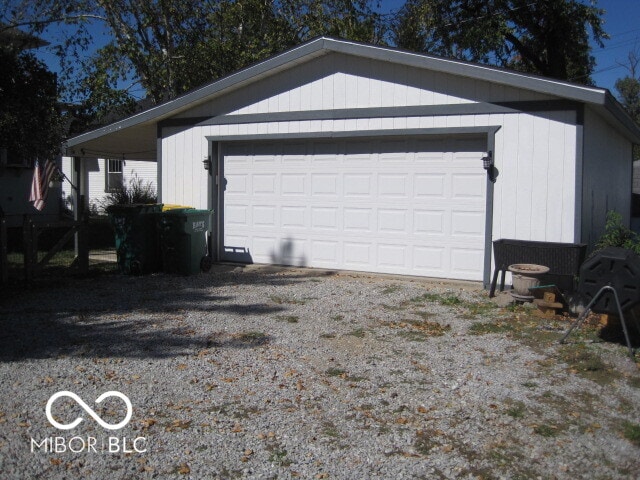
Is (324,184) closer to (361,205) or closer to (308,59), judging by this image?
(361,205)

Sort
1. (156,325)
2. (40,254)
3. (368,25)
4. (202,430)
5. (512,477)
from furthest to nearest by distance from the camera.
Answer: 1. (368,25)
2. (40,254)
3. (156,325)
4. (202,430)
5. (512,477)

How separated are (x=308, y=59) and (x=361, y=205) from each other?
2.56m

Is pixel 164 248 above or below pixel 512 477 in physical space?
above

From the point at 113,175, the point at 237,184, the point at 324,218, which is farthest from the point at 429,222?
the point at 113,175

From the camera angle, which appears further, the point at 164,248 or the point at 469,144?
the point at 164,248

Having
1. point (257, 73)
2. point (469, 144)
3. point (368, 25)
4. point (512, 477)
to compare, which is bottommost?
point (512, 477)

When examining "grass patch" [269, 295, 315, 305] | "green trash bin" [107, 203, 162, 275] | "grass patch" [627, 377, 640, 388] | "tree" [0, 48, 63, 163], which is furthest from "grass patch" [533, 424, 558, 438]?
"tree" [0, 48, 63, 163]

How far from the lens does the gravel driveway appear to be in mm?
3920

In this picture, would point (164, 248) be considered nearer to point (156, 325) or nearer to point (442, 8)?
point (156, 325)

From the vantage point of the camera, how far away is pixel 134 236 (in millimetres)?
10633

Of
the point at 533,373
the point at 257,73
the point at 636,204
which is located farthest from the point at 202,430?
the point at 636,204

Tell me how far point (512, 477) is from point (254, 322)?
4.12 m

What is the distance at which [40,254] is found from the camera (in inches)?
544

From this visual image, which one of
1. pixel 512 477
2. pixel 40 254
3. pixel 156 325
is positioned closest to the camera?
pixel 512 477
